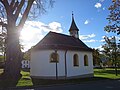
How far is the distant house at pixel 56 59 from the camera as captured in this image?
27.0 meters

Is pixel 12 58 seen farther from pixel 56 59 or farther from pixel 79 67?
pixel 79 67

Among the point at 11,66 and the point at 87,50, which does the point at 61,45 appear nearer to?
the point at 87,50

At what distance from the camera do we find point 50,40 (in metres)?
28.8

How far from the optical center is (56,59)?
26.3m

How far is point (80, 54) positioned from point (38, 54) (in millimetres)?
6841

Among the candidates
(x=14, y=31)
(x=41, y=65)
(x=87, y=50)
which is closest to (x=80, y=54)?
(x=87, y=50)

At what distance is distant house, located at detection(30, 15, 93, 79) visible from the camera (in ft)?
88.7

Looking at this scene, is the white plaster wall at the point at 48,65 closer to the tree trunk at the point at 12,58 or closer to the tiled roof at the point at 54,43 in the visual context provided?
the tiled roof at the point at 54,43

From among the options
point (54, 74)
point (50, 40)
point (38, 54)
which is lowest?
point (54, 74)

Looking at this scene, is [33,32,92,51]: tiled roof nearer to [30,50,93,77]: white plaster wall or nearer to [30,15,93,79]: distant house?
[30,15,93,79]: distant house

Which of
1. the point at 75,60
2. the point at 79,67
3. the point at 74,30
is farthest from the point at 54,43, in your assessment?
the point at 74,30

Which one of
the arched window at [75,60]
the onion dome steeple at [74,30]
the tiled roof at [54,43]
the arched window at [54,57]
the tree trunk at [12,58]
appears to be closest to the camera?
the tree trunk at [12,58]

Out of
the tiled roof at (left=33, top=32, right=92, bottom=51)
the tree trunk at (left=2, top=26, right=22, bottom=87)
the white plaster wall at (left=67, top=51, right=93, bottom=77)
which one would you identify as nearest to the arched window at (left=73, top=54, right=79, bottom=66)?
the white plaster wall at (left=67, top=51, right=93, bottom=77)

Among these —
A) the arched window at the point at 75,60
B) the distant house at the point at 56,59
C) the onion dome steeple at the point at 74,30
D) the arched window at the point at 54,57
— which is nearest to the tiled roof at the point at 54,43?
the distant house at the point at 56,59
